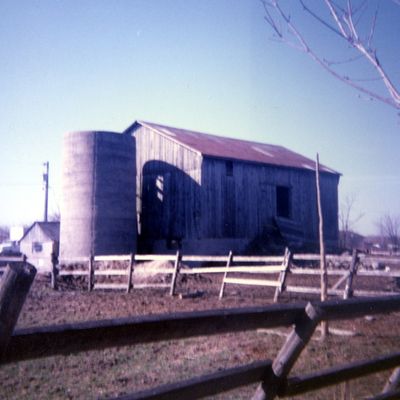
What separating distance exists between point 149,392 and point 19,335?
728 mm

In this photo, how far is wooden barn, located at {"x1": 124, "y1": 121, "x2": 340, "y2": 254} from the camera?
81.0 ft

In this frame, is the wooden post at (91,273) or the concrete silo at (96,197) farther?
the concrete silo at (96,197)

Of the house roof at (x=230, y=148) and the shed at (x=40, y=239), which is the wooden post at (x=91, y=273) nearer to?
the house roof at (x=230, y=148)

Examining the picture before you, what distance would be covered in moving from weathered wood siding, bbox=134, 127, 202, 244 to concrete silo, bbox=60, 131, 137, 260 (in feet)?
7.02

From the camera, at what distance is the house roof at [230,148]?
2617cm

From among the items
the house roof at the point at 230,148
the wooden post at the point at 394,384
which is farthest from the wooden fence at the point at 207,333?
the house roof at the point at 230,148

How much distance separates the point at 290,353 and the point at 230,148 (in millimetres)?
26827

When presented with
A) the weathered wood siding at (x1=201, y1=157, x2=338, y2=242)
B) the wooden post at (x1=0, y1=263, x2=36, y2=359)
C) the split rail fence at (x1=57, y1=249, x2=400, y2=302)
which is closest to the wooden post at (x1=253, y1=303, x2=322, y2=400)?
the wooden post at (x1=0, y1=263, x2=36, y2=359)

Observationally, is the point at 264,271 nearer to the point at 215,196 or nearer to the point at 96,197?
the point at 215,196

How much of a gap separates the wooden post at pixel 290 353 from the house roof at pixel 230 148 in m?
22.0

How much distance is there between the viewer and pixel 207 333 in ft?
7.43

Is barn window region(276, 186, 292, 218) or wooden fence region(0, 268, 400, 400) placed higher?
barn window region(276, 186, 292, 218)

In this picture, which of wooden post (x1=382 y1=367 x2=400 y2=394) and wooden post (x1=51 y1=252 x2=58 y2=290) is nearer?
wooden post (x1=382 y1=367 x2=400 y2=394)

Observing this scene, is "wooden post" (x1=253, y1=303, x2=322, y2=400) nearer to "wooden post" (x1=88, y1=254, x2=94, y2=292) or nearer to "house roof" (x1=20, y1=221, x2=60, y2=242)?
"wooden post" (x1=88, y1=254, x2=94, y2=292)
